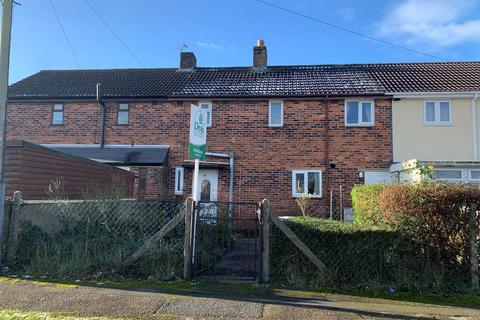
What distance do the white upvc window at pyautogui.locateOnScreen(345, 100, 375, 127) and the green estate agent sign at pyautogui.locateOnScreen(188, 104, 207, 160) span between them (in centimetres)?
1003

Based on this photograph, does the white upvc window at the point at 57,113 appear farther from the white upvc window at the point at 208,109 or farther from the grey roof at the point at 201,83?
the white upvc window at the point at 208,109

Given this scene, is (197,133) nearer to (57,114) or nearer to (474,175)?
(474,175)

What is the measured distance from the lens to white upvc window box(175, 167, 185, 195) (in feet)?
53.5

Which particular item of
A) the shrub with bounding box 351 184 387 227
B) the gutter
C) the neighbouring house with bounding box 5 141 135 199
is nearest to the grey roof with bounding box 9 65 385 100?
the gutter

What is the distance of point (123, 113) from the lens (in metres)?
17.3

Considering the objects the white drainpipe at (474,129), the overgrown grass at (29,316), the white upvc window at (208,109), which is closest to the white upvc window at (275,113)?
the white upvc window at (208,109)

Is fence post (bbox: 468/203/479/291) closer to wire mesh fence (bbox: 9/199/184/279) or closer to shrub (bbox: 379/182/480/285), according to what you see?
shrub (bbox: 379/182/480/285)

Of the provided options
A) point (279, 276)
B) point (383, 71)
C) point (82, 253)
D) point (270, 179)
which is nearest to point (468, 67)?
point (383, 71)

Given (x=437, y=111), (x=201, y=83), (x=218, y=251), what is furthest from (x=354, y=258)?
(x=201, y=83)

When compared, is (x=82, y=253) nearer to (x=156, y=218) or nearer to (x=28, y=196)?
(x=156, y=218)

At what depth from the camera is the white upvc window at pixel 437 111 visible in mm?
15977

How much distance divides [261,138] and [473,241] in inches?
420

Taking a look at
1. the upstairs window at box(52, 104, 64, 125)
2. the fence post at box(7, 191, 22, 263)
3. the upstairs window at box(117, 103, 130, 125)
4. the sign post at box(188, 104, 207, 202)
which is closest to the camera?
the sign post at box(188, 104, 207, 202)

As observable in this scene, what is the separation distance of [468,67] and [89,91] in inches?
665
